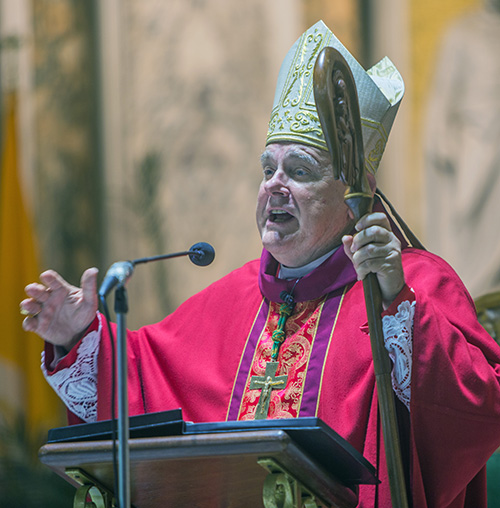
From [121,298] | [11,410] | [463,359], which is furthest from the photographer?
[11,410]

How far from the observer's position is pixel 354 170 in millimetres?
2758

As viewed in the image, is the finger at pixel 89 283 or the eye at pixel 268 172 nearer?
the finger at pixel 89 283

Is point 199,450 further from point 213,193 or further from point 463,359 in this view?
point 213,193

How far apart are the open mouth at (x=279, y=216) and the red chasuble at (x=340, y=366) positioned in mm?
235

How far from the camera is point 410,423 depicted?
290 cm

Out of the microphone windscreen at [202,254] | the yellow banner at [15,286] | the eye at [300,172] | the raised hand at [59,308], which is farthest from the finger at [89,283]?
the yellow banner at [15,286]

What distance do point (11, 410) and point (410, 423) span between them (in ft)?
15.1

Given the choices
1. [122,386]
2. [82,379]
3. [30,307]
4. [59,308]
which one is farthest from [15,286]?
[122,386]

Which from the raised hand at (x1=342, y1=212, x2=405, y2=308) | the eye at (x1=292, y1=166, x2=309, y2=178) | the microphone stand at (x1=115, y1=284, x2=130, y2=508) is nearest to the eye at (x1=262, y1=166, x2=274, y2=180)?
the eye at (x1=292, y1=166, x2=309, y2=178)

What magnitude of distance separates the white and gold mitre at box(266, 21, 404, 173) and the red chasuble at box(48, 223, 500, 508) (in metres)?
0.46

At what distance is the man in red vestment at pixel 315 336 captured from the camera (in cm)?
282

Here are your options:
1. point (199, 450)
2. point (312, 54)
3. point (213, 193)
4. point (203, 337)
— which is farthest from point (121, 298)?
point (213, 193)

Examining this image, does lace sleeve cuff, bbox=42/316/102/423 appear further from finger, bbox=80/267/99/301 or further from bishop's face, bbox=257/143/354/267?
bishop's face, bbox=257/143/354/267

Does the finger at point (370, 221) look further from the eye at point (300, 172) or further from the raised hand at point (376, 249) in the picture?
the eye at point (300, 172)
